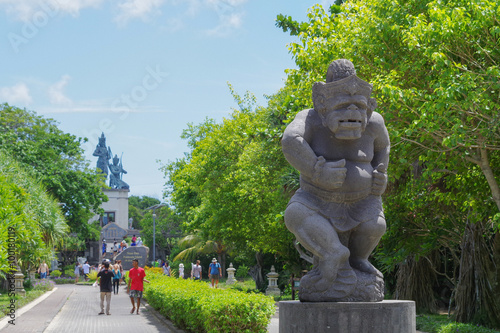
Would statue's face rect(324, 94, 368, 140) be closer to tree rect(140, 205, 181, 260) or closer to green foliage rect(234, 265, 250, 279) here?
Result: green foliage rect(234, 265, 250, 279)

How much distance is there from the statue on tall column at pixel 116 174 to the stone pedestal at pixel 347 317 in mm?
91420

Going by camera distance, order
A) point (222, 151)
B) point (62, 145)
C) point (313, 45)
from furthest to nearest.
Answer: point (62, 145) → point (222, 151) → point (313, 45)

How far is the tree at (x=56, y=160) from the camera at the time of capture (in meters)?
38.8

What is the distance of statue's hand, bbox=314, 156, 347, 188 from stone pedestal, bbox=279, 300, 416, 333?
1.09 metres

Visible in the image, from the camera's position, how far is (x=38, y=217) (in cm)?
2667

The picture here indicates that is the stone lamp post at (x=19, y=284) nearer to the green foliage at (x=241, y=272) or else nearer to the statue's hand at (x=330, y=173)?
the green foliage at (x=241, y=272)

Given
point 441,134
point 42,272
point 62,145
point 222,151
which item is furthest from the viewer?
point 62,145

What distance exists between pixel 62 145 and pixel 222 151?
15243 mm

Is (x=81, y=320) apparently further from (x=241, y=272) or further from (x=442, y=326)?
(x=241, y=272)

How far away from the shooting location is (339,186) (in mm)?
5883

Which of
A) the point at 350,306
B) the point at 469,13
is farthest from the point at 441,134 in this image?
the point at 350,306

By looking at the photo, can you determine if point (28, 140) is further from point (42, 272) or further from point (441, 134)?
point (441, 134)

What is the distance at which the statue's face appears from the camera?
5945mm

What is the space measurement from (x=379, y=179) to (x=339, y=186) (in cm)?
44
